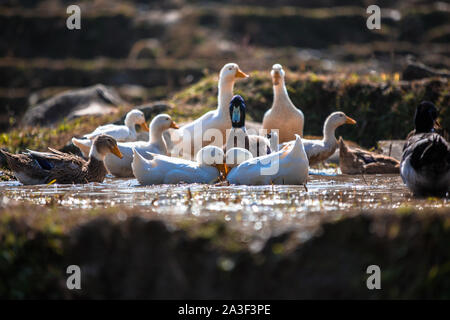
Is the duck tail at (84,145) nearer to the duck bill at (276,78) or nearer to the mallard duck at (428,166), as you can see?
the duck bill at (276,78)

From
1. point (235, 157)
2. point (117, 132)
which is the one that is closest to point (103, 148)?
point (117, 132)

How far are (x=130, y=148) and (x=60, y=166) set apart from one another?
1.18m

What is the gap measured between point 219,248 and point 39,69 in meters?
25.4

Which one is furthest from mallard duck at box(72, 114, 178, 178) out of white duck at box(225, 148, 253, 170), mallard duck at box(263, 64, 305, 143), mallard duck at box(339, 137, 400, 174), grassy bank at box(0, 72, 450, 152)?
grassy bank at box(0, 72, 450, 152)

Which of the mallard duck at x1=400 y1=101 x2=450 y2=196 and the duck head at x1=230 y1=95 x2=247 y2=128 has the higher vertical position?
the duck head at x1=230 y1=95 x2=247 y2=128

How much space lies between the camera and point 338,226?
12.6 feet

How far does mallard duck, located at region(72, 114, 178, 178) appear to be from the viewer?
8.48 m

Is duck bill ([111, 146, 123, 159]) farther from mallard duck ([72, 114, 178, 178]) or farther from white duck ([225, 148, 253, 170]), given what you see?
white duck ([225, 148, 253, 170])

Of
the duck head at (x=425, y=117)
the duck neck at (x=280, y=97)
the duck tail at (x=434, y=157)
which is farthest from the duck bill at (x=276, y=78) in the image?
the duck tail at (x=434, y=157)

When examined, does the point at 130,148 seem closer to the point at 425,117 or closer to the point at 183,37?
the point at 425,117

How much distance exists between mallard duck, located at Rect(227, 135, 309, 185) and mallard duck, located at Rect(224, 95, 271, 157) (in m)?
1.49
